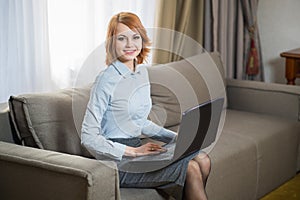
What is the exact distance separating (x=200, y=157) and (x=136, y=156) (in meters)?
0.33

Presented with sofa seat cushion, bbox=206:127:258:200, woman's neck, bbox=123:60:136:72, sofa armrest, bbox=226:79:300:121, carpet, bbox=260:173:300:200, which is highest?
woman's neck, bbox=123:60:136:72

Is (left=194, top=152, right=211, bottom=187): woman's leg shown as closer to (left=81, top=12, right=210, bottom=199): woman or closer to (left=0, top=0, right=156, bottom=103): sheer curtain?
(left=81, top=12, right=210, bottom=199): woman

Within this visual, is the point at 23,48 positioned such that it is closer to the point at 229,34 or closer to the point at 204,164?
the point at 204,164

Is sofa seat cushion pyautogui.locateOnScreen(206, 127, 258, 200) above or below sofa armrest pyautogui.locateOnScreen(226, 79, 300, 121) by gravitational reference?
below

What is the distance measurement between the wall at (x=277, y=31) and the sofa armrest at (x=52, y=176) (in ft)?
9.06

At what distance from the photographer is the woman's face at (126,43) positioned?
100 inches

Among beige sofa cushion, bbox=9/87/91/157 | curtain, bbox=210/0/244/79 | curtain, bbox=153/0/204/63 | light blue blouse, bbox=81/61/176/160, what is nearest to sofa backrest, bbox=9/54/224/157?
beige sofa cushion, bbox=9/87/91/157

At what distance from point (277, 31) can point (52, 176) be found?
2.91m

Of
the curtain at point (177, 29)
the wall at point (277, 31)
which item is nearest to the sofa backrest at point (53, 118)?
the curtain at point (177, 29)

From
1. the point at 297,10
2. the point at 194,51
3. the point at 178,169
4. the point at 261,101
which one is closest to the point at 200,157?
the point at 178,169

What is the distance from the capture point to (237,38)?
15.1 feet

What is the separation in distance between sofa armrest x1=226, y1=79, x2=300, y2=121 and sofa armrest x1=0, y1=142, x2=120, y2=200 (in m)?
1.80

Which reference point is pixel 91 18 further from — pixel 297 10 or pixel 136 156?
pixel 297 10

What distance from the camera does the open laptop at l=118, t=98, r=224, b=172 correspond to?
97.0 inches
